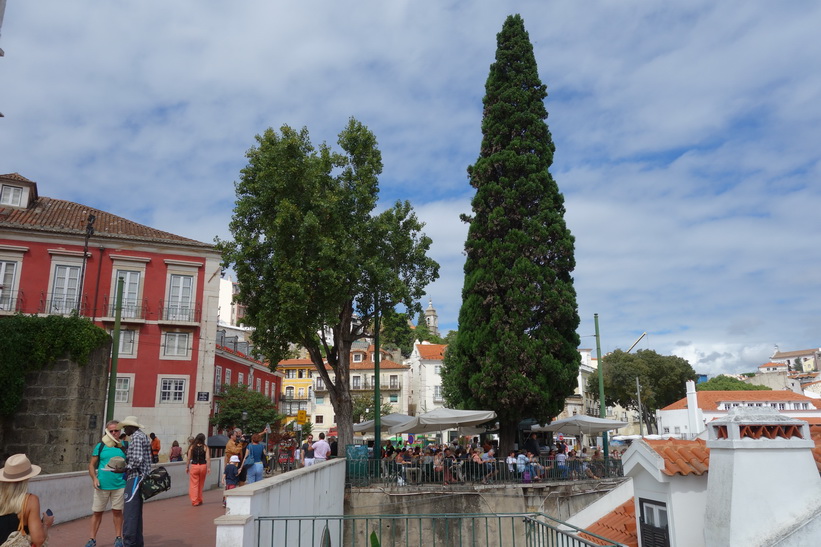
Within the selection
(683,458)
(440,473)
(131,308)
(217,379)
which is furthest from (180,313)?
(683,458)

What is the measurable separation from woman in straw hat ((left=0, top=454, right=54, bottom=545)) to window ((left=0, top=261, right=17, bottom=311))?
2926 cm

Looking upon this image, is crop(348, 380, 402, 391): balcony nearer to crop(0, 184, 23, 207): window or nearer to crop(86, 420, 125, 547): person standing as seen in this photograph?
crop(0, 184, 23, 207): window

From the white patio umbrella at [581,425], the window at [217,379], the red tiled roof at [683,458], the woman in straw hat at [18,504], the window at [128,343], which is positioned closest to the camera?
the woman in straw hat at [18,504]

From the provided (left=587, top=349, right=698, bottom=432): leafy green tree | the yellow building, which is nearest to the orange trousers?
(left=587, top=349, right=698, bottom=432): leafy green tree

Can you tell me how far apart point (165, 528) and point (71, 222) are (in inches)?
1015

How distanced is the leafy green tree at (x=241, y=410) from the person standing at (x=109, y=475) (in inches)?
1203

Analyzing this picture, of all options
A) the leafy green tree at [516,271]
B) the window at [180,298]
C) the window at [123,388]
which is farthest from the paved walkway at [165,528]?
the window at [180,298]

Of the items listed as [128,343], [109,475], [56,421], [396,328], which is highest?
[128,343]

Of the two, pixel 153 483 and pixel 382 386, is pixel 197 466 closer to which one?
pixel 153 483

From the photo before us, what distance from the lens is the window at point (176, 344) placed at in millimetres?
32094

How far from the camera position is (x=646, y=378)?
62.3 meters

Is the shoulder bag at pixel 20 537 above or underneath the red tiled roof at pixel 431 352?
underneath

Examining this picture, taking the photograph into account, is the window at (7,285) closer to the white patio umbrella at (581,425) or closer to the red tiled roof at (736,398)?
the white patio umbrella at (581,425)

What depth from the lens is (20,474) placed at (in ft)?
15.9
